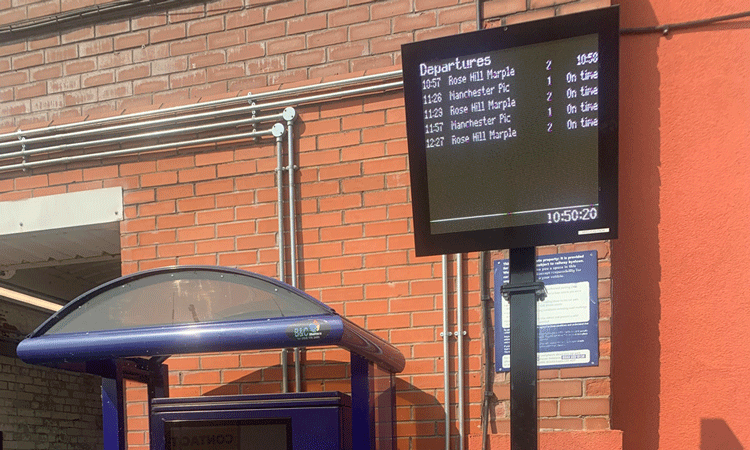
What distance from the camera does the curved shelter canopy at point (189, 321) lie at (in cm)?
309

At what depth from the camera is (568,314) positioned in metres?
3.80

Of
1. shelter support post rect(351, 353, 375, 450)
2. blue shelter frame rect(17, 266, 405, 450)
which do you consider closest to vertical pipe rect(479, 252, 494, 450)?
blue shelter frame rect(17, 266, 405, 450)

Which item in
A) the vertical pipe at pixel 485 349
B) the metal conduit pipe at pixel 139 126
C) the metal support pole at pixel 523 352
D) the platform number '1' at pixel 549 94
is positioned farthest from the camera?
the metal conduit pipe at pixel 139 126

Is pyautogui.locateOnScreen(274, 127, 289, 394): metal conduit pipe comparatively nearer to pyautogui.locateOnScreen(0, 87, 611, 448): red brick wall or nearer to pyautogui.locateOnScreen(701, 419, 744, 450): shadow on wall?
pyautogui.locateOnScreen(0, 87, 611, 448): red brick wall

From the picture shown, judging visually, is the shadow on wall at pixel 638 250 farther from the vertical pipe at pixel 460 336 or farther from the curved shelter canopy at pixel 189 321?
the curved shelter canopy at pixel 189 321

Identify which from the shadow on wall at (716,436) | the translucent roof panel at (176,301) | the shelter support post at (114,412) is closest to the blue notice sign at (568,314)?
Answer: the shadow on wall at (716,436)

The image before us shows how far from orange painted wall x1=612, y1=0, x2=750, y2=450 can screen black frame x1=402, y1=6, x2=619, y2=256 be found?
1323mm

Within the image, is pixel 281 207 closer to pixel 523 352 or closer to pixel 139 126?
pixel 139 126

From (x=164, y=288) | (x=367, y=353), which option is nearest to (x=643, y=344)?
(x=367, y=353)

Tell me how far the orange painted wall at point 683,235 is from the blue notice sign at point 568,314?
8.0 inches

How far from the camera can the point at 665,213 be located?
153 inches

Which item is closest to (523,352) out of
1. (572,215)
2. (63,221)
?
(572,215)

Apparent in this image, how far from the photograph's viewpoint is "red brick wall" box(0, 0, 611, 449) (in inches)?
159

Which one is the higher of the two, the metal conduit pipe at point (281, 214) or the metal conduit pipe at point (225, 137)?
the metal conduit pipe at point (225, 137)
